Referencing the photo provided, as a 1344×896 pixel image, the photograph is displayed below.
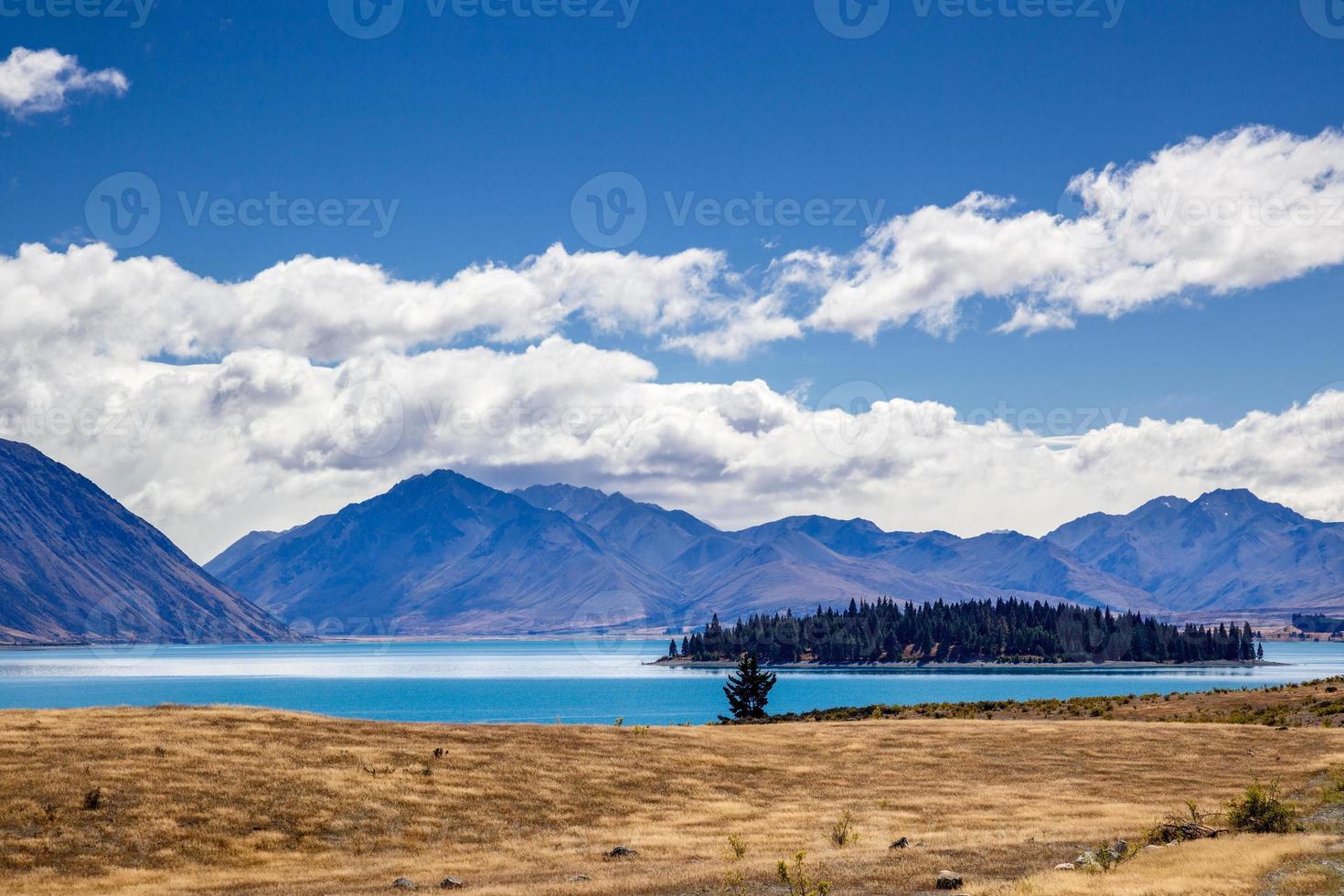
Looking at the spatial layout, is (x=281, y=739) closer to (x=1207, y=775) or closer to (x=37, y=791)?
(x=37, y=791)

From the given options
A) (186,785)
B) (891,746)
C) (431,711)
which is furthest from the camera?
(431,711)

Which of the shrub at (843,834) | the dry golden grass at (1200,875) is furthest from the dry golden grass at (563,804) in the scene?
the shrub at (843,834)

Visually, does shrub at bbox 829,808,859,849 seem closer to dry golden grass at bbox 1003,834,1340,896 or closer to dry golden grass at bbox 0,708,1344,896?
dry golden grass at bbox 0,708,1344,896

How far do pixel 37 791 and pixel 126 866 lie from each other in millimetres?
6381

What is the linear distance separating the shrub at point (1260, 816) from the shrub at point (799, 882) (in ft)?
50.3

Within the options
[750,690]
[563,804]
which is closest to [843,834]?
[563,804]

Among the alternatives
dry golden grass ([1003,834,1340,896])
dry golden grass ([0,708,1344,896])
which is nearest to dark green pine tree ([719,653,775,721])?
dry golden grass ([0,708,1344,896])

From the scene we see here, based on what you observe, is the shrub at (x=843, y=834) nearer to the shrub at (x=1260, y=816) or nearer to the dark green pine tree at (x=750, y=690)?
the shrub at (x=1260, y=816)

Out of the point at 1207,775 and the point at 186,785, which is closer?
the point at 186,785

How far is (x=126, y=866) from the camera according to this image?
114ft

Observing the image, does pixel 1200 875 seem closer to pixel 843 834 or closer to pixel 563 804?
pixel 843 834

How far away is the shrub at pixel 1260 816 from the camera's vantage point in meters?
36.2

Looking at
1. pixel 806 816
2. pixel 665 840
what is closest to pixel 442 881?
pixel 665 840

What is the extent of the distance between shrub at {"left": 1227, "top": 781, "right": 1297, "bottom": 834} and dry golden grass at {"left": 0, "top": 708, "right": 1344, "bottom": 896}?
123 inches
